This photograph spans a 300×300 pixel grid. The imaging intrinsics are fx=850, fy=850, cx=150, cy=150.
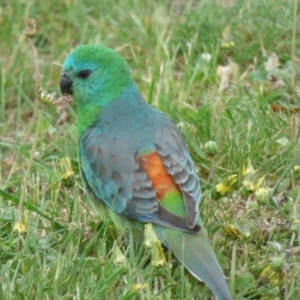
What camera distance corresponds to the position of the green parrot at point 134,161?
379cm

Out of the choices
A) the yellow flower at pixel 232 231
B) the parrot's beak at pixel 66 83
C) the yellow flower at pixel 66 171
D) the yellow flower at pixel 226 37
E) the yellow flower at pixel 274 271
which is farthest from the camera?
the yellow flower at pixel 226 37

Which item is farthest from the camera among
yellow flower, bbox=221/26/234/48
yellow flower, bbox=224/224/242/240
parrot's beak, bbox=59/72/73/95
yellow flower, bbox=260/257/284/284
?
yellow flower, bbox=221/26/234/48

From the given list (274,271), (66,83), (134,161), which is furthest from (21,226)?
(274,271)

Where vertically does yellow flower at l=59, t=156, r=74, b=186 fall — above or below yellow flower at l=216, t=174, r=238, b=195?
below

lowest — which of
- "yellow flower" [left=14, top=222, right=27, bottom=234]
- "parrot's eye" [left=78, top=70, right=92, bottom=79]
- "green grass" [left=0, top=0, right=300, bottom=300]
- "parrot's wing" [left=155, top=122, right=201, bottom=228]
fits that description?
"green grass" [left=0, top=0, right=300, bottom=300]

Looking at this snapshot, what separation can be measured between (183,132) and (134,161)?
88 cm

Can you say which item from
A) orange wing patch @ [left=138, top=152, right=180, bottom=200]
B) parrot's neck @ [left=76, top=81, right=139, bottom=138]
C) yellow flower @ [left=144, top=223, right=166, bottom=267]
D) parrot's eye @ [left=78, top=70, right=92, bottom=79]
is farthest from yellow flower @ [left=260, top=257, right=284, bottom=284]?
parrot's eye @ [left=78, top=70, right=92, bottom=79]

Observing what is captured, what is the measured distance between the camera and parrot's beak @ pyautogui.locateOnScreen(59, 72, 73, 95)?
181 inches

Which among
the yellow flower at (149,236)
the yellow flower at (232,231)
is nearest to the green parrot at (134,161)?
the yellow flower at (232,231)

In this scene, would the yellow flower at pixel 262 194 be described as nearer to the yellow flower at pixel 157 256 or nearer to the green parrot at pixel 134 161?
the green parrot at pixel 134 161

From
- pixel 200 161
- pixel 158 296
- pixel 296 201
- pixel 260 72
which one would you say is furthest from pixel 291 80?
pixel 158 296

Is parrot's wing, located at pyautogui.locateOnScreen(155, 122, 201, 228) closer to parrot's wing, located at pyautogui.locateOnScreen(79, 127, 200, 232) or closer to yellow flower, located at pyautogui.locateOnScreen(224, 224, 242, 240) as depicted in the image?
parrot's wing, located at pyautogui.locateOnScreen(79, 127, 200, 232)

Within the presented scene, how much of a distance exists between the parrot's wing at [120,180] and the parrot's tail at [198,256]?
4 cm

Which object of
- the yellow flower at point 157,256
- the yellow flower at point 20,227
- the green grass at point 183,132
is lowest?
the green grass at point 183,132
